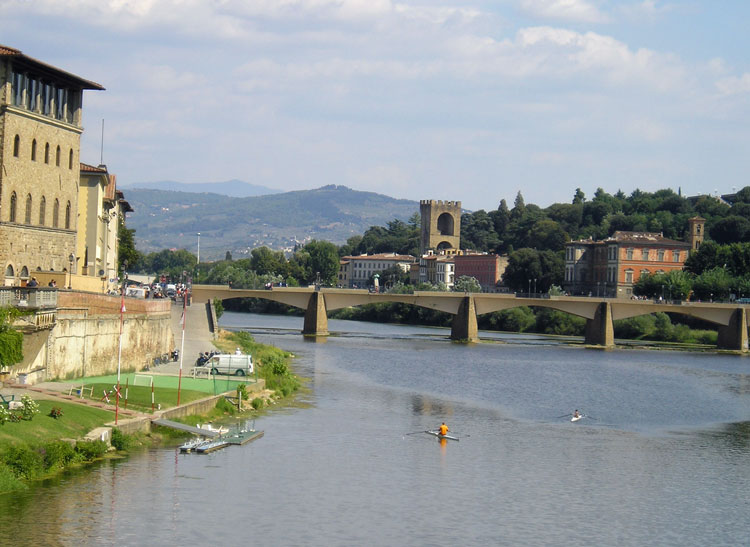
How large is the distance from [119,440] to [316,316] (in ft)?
273

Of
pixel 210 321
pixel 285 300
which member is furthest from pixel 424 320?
pixel 210 321

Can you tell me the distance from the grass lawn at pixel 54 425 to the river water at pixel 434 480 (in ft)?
5.01

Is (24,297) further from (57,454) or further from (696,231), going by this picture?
(696,231)

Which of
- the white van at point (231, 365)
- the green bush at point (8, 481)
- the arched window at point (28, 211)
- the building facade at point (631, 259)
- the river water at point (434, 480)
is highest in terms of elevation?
the building facade at point (631, 259)

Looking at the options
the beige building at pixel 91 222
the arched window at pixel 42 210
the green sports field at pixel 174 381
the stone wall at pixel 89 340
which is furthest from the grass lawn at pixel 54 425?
the beige building at pixel 91 222

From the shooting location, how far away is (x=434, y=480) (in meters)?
41.8

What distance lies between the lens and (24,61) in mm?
55125

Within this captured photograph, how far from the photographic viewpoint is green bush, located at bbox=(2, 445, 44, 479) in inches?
1341

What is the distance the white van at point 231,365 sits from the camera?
61.0m

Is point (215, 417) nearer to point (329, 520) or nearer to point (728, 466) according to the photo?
point (329, 520)

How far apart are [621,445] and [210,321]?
4948 cm

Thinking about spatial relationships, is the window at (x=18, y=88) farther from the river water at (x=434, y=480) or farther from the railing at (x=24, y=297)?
the river water at (x=434, y=480)

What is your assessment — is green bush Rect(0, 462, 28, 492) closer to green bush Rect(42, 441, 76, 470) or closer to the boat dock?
green bush Rect(42, 441, 76, 470)

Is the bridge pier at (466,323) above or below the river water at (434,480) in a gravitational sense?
above
